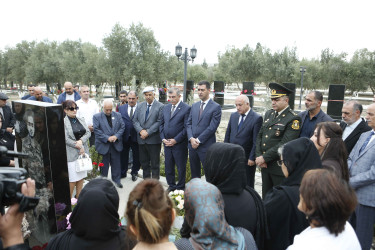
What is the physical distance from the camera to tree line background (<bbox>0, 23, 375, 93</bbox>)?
83.0ft

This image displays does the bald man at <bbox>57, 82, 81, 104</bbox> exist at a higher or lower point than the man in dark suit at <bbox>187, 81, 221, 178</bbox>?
higher

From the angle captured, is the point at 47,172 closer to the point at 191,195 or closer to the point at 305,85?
the point at 191,195

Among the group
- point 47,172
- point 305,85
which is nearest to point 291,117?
point 47,172

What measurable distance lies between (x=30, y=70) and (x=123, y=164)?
32.6 meters

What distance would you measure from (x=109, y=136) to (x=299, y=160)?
377 centimetres

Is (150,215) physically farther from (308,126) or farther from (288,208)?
(308,126)

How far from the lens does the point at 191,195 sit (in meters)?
1.46

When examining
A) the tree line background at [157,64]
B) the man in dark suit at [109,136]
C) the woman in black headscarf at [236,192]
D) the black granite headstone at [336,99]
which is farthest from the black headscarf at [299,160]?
the tree line background at [157,64]

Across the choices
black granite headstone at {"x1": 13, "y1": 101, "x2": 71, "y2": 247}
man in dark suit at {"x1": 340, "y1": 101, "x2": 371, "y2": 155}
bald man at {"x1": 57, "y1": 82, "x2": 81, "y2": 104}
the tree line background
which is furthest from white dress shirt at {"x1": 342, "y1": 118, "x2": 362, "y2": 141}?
the tree line background

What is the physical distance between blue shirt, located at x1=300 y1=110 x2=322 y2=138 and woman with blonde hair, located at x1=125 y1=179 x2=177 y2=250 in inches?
138

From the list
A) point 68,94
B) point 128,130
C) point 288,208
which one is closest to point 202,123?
point 128,130

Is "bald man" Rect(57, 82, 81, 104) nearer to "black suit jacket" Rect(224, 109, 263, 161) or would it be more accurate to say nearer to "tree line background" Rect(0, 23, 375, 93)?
"black suit jacket" Rect(224, 109, 263, 161)

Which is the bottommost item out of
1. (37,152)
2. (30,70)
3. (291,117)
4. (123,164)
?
(123,164)

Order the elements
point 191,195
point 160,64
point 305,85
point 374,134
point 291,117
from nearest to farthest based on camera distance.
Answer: point 191,195 → point 374,134 → point 291,117 → point 160,64 → point 305,85
